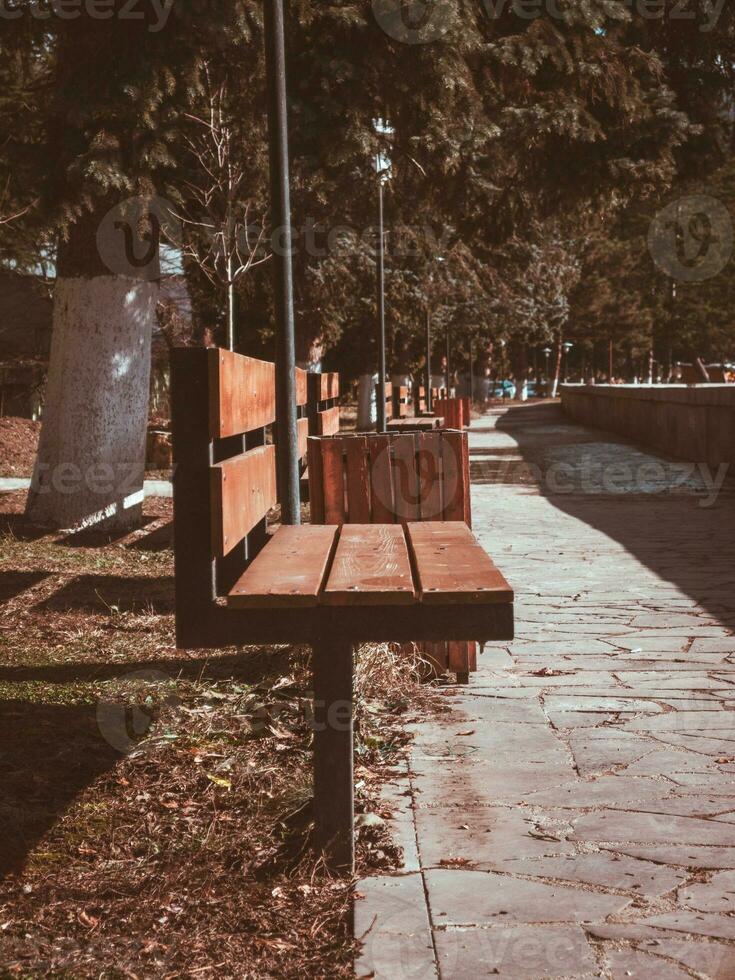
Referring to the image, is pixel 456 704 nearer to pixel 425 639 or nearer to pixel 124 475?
pixel 425 639

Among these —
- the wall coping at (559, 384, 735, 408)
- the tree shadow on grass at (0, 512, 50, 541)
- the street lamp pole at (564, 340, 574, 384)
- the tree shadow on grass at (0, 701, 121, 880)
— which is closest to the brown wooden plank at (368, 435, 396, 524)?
the tree shadow on grass at (0, 701, 121, 880)

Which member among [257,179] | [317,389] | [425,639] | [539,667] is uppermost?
[257,179]

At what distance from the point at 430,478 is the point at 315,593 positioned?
2.39 metres

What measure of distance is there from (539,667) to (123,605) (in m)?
2.42

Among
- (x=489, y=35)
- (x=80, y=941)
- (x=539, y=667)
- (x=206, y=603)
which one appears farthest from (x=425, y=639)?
(x=489, y=35)

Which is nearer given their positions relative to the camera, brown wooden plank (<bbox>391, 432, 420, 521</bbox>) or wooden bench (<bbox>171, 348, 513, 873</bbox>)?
wooden bench (<bbox>171, 348, 513, 873</bbox>)

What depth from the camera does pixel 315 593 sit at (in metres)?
3.36

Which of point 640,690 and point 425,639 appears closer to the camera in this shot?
point 425,639

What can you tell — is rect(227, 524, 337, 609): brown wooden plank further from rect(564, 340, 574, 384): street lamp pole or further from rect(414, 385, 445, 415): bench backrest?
rect(564, 340, 574, 384): street lamp pole

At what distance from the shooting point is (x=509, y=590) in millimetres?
3352

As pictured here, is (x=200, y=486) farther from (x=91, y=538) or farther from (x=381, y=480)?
(x=91, y=538)

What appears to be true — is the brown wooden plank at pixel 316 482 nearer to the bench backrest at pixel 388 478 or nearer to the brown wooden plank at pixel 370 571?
the bench backrest at pixel 388 478

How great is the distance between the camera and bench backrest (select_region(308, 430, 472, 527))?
565 cm

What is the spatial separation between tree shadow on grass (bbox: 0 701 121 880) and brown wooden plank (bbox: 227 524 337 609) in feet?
3.01
